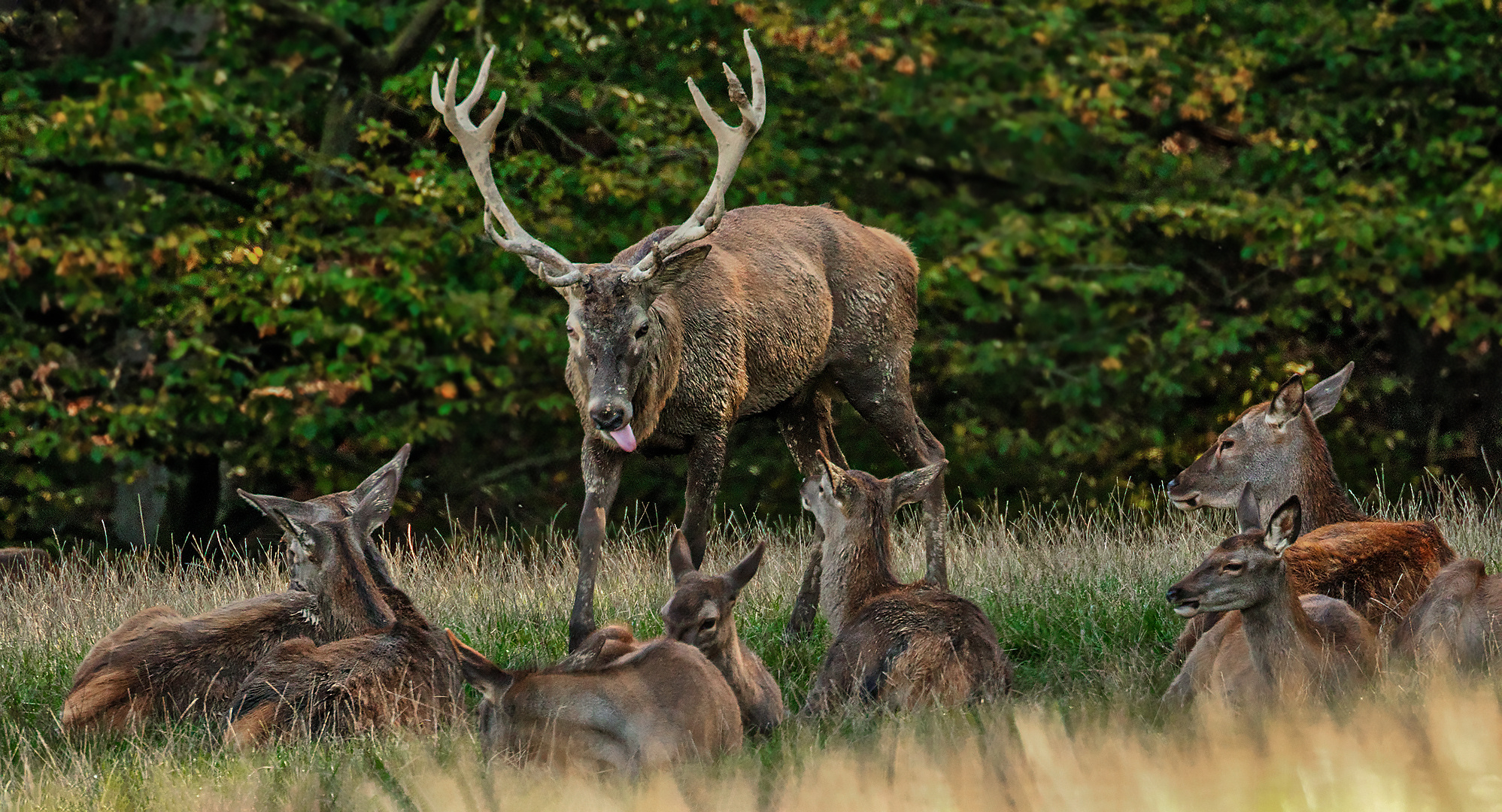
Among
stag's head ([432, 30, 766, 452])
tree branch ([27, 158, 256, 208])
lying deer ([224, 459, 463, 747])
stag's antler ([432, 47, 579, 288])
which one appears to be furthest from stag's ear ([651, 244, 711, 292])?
tree branch ([27, 158, 256, 208])

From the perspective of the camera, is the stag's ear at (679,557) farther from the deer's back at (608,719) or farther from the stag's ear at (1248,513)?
the stag's ear at (1248,513)

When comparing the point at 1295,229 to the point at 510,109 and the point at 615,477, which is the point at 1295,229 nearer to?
the point at 510,109

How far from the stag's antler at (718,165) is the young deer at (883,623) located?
1.40 m

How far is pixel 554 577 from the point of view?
10312mm

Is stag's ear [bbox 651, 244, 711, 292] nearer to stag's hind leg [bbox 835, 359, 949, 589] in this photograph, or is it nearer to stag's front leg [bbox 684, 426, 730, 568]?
stag's front leg [bbox 684, 426, 730, 568]

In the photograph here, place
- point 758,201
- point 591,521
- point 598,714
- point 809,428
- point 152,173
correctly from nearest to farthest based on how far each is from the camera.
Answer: point 598,714 < point 591,521 < point 809,428 < point 758,201 < point 152,173

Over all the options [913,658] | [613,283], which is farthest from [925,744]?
[613,283]

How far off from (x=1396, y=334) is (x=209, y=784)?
15428 millimetres

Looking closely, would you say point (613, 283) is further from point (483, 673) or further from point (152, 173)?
point (152, 173)

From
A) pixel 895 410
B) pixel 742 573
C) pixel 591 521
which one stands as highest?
pixel 742 573

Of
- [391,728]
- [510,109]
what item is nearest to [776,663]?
[391,728]

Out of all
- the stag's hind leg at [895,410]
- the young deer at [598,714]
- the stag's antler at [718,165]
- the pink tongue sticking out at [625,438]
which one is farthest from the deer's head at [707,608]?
the stag's hind leg at [895,410]

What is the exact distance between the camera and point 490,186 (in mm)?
8406

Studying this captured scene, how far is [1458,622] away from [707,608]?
102 inches
